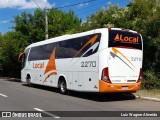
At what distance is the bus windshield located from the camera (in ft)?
51.5

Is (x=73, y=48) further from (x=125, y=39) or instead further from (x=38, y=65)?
(x=38, y=65)

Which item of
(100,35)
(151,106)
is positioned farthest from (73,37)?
(151,106)

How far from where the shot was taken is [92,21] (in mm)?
26219

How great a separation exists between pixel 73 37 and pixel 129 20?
6401mm

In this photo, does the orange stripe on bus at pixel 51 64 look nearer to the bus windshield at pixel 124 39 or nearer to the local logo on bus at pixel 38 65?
the local logo on bus at pixel 38 65

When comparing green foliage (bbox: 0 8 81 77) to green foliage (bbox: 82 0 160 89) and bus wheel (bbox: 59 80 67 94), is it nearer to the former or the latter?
green foliage (bbox: 82 0 160 89)

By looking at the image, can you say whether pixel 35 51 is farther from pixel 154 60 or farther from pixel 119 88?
pixel 119 88

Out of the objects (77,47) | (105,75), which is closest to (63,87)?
(77,47)

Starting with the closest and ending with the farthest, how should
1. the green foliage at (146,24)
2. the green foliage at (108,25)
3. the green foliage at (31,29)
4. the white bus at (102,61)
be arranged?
the white bus at (102,61), the green foliage at (146,24), the green foliage at (108,25), the green foliage at (31,29)

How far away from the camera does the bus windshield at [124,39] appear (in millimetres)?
15688

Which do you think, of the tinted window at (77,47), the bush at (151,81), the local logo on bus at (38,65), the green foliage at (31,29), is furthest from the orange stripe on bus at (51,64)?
the green foliage at (31,29)

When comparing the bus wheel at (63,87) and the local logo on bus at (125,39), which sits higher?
the local logo on bus at (125,39)

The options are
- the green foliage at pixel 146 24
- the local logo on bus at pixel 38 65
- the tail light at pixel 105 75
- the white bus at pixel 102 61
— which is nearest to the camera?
the tail light at pixel 105 75

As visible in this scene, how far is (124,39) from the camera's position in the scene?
52.7 feet
